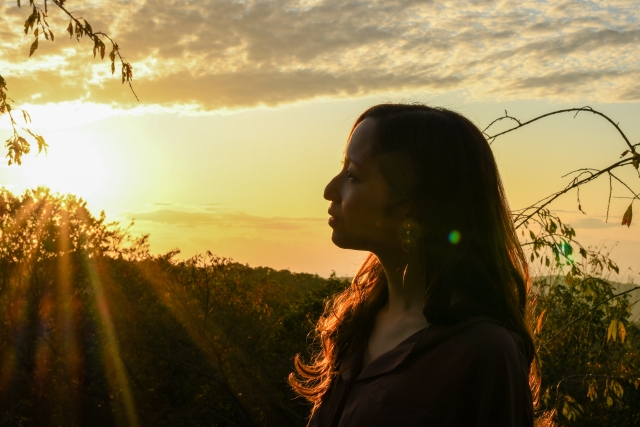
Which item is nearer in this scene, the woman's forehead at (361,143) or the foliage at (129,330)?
the woman's forehead at (361,143)

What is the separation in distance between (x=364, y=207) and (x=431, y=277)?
0.81 ft

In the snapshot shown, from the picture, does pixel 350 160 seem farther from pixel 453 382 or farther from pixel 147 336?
pixel 147 336

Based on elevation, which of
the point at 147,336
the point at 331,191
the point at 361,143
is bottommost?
the point at 147,336

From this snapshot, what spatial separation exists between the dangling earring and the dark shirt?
217mm

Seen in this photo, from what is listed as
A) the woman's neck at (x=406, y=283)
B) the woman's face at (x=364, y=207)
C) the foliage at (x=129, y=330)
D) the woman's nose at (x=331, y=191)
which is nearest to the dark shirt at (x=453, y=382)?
the woman's neck at (x=406, y=283)

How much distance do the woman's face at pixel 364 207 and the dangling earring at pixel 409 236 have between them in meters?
0.02

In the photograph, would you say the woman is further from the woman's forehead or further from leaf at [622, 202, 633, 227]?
leaf at [622, 202, 633, 227]

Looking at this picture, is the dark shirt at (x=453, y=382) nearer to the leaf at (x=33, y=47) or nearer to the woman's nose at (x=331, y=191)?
the woman's nose at (x=331, y=191)

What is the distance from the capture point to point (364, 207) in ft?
5.75

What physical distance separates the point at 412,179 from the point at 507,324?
43cm

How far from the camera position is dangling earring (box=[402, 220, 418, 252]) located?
5.65 ft

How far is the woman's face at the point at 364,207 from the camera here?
68.7 inches

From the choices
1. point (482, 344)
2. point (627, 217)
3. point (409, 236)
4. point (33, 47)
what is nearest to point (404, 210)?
point (409, 236)

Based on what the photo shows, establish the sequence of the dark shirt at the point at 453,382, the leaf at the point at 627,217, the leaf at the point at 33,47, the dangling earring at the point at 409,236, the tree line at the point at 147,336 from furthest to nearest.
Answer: the tree line at the point at 147,336 < the leaf at the point at 33,47 < the leaf at the point at 627,217 < the dangling earring at the point at 409,236 < the dark shirt at the point at 453,382
